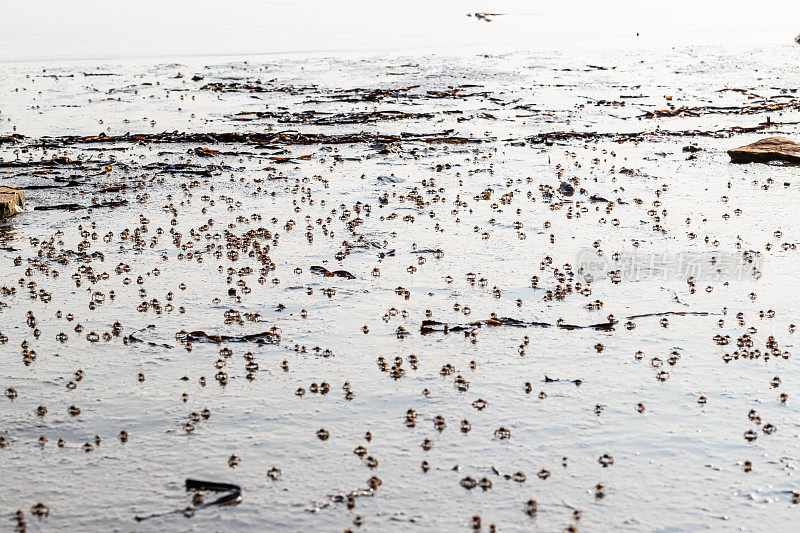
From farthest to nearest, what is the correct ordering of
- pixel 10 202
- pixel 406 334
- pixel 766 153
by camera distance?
pixel 766 153 → pixel 10 202 → pixel 406 334

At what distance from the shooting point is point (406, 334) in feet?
22.5

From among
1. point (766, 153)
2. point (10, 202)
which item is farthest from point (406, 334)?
point (766, 153)

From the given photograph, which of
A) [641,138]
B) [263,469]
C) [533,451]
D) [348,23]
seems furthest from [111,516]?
[348,23]

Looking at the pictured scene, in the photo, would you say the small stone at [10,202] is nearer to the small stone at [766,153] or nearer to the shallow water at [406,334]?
the shallow water at [406,334]

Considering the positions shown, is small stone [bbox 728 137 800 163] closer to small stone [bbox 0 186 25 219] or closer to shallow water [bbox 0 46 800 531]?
shallow water [bbox 0 46 800 531]

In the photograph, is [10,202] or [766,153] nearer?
[10,202]

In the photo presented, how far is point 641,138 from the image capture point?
15.7 meters

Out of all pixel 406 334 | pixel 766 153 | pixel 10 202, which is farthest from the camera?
pixel 766 153

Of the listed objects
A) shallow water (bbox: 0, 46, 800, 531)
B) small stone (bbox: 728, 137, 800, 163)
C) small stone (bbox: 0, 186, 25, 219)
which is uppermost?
small stone (bbox: 728, 137, 800, 163)

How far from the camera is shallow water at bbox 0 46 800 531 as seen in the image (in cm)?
468

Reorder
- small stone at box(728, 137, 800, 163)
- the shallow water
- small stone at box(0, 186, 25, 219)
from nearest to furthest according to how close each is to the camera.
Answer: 1. the shallow water
2. small stone at box(0, 186, 25, 219)
3. small stone at box(728, 137, 800, 163)

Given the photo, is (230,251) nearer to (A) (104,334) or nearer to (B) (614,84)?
→ (A) (104,334)

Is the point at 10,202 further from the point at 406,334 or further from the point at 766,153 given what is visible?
the point at 766,153

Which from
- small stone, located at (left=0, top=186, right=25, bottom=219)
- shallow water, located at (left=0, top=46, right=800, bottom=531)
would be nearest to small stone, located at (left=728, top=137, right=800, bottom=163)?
shallow water, located at (left=0, top=46, right=800, bottom=531)
